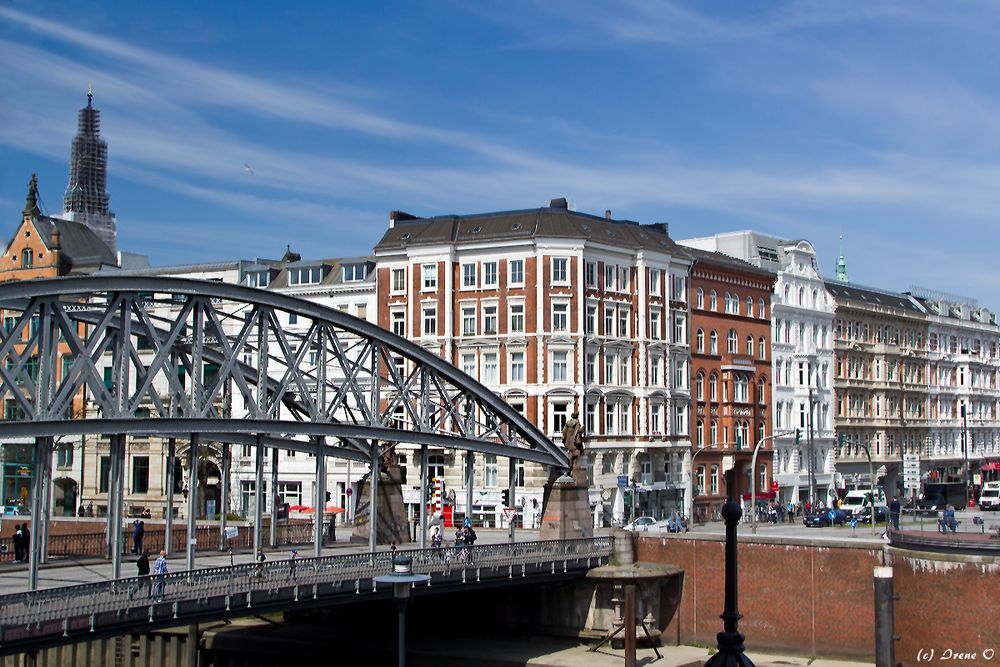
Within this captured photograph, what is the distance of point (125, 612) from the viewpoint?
32.4m

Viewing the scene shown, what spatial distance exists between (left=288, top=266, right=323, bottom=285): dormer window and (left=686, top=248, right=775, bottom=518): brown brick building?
22590 millimetres

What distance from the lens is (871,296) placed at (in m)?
107

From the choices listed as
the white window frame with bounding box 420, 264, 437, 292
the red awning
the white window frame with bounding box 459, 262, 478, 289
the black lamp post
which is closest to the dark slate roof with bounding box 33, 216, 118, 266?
the white window frame with bounding box 420, 264, 437, 292

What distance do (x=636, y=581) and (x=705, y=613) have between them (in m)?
3.08

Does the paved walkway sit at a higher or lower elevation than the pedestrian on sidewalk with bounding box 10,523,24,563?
lower

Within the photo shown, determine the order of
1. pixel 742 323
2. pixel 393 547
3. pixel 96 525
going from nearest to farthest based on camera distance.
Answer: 1. pixel 393 547
2. pixel 96 525
3. pixel 742 323

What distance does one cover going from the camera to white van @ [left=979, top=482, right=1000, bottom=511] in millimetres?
88625

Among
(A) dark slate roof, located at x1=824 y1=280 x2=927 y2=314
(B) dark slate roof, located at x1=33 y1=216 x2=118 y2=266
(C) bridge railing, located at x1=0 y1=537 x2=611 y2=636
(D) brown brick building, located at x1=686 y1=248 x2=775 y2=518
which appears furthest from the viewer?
(A) dark slate roof, located at x1=824 y1=280 x2=927 y2=314

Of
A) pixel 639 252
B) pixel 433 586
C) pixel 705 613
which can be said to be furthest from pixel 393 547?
pixel 639 252

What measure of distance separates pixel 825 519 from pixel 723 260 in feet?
66.4

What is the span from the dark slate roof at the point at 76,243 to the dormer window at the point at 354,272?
17.6 metres

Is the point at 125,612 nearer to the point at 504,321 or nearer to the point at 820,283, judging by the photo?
the point at 504,321

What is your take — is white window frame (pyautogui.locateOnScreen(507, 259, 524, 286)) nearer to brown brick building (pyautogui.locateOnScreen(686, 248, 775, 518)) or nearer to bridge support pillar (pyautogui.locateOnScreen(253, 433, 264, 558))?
brown brick building (pyautogui.locateOnScreen(686, 248, 775, 518))

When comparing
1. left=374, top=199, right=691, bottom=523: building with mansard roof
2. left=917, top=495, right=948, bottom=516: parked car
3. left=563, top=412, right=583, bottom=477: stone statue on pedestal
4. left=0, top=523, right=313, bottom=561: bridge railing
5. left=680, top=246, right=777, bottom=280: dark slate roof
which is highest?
left=680, top=246, right=777, bottom=280: dark slate roof
